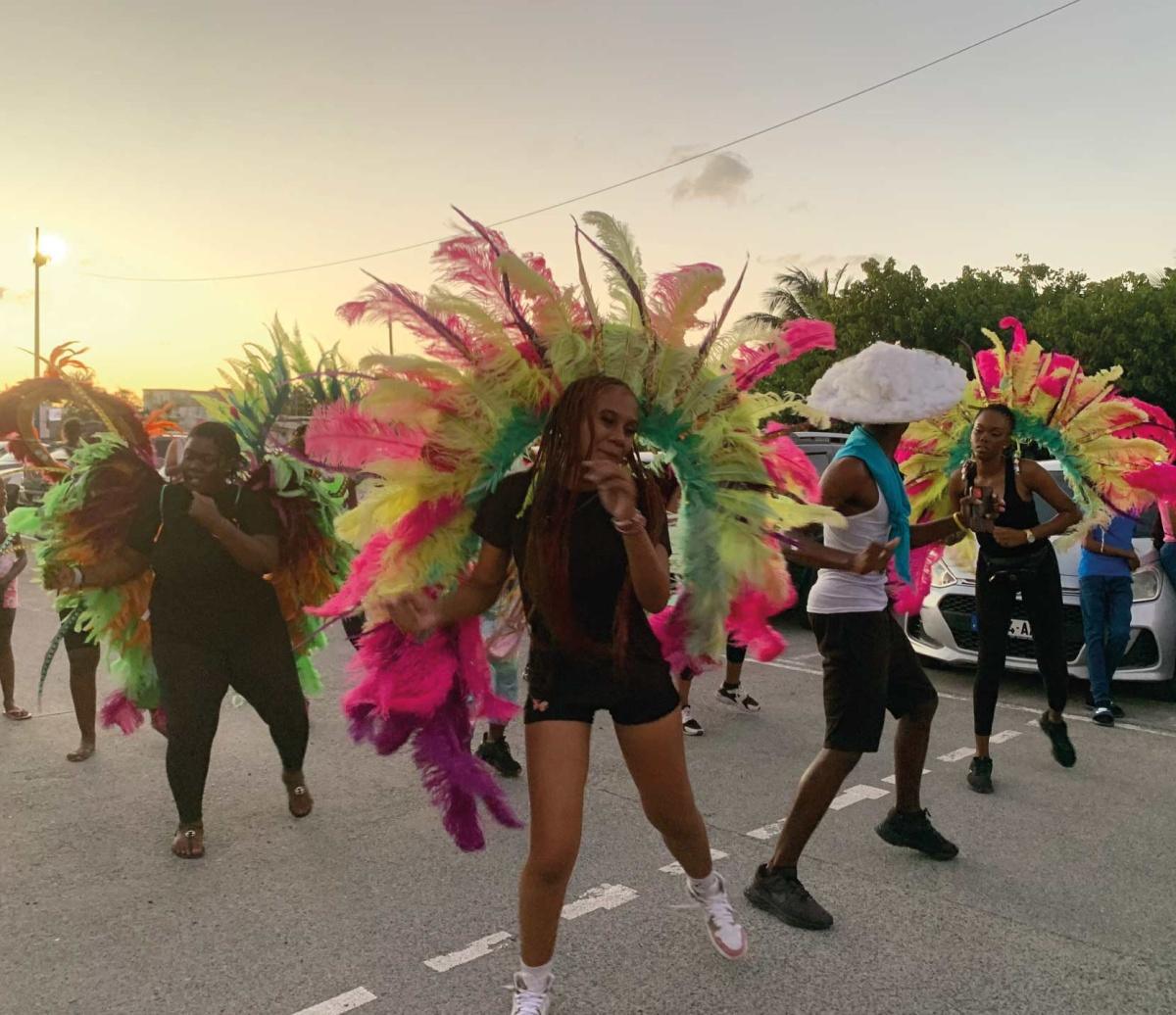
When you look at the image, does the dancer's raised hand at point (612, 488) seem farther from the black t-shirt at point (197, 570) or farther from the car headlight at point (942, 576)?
the car headlight at point (942, 576)

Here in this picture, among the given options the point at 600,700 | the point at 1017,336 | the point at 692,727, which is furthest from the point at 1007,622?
the point at 600,700

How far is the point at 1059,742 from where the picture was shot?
5395 mm

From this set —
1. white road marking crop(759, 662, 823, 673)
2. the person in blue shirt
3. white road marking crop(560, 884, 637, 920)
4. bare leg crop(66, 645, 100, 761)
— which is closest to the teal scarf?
white road marking crop(560, 884, 637, 920)

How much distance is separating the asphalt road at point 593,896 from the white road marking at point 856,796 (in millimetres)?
16

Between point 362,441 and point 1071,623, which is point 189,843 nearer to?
point 362,441

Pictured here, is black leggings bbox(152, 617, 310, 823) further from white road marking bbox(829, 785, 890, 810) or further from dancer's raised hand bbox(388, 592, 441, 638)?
white road marking bbox(829, 785, 890, 810)

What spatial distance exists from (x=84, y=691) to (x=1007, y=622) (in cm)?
483

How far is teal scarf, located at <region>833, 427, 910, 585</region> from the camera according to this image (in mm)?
3764

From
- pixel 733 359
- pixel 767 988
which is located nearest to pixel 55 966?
pixel 767 988

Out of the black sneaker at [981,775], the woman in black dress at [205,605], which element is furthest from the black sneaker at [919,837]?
the woman in black dress at [205,605]

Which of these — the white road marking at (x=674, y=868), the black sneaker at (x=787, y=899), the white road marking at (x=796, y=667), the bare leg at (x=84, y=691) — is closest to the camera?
the black sneaker at (x=787, y=899)

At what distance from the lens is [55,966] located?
10.9 ft

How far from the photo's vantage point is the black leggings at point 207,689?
433cm

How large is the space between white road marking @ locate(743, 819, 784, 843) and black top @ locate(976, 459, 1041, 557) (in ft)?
5.76
